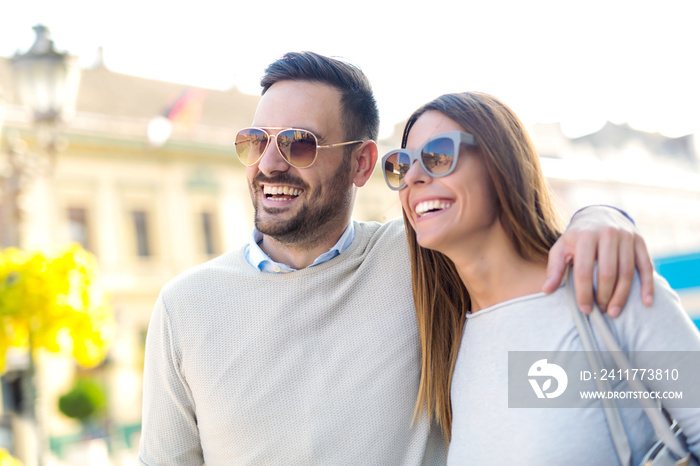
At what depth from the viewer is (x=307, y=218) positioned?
2.39m

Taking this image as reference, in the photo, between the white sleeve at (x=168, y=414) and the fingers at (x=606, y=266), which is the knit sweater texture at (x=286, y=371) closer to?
the white sleeve at (x=168, y=414)

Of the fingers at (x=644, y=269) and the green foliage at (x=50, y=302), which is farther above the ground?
the fingers at (x=644, y=269)

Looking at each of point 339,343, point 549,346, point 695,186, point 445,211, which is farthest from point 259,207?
point 695,186

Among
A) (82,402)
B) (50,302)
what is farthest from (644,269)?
(82,402)

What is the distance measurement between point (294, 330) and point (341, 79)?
1007 millimetres

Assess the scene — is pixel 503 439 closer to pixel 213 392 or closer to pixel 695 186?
pixel 213 392

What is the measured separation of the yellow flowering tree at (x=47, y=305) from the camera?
4.59 m

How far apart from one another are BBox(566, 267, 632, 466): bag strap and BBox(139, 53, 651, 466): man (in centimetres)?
37

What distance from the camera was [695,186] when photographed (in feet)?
146

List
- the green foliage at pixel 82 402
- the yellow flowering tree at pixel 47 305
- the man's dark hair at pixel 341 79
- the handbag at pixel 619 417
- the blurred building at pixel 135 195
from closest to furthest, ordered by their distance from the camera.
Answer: the handbag at pixel 619 417 → the man's dark hair at pixel 341 79 → the yellow flowering tree at pixel 47 305 → the green foliage at pixel 82 402 → the blurred building at pixel 135 195

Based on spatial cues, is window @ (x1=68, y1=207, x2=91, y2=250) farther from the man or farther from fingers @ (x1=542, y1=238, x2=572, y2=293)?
fingers @ (x1=542, y1=238, x2=572, y2=293)

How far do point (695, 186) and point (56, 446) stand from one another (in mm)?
41831

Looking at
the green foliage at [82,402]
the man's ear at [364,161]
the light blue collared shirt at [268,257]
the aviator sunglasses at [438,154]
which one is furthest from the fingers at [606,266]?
the green foliage at [82,402]

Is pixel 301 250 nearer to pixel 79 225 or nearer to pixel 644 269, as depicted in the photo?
pixel 644 269
